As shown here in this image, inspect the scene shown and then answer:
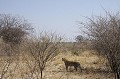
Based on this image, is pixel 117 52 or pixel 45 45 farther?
pixel 45 45

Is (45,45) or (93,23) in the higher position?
(93,23)

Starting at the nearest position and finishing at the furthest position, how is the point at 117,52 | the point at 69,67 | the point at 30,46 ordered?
1. the point at 117,52
2. the point at 30,46
3. the point at 69,67

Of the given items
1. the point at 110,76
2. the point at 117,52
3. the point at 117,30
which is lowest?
the point at 110,76

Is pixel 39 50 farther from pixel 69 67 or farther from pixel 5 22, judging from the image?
pixel 5 22

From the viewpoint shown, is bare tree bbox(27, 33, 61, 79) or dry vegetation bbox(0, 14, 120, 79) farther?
bare tree bbox(27, 33, 61, 79)

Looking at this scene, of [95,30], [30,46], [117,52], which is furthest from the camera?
[30,46]

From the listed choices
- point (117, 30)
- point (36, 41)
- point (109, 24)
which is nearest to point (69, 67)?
point (36, 41)

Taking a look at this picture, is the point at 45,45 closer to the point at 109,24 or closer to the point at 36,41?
the point at 36,41

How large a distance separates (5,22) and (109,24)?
2009 cm

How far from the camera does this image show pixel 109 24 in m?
10.4

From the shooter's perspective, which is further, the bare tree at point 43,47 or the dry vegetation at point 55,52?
the bare tree at point 43,47

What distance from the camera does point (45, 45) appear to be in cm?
1255

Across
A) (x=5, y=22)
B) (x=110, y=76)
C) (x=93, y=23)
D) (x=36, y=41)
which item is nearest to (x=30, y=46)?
(x=36, y=41)

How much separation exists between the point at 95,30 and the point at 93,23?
57 cm
